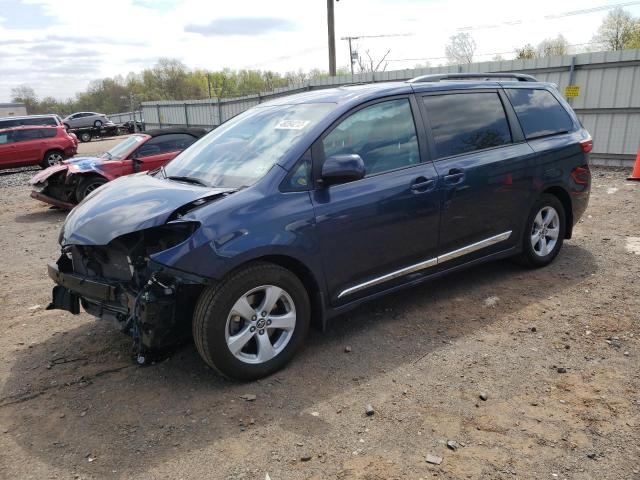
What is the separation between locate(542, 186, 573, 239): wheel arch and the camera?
511cm

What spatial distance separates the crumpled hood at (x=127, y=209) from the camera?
3.16 m

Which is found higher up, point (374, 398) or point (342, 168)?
point (342, 168)

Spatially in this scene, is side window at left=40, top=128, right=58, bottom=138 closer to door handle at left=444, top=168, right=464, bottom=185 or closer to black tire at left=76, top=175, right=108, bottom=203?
black tire at left=76, top=175, right=108, bottom=203

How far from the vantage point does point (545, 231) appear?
5.16m

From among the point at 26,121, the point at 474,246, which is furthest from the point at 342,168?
the point at 26,121

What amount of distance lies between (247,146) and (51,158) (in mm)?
16327

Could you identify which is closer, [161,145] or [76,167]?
[76,167]

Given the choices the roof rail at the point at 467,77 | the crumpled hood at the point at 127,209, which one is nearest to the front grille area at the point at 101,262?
the crumpled hood at the point at 127,209

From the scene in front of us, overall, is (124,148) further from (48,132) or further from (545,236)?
(48,132)

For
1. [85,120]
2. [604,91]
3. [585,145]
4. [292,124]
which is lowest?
[85,120]

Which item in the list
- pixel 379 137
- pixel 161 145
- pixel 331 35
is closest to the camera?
pixel 379 137

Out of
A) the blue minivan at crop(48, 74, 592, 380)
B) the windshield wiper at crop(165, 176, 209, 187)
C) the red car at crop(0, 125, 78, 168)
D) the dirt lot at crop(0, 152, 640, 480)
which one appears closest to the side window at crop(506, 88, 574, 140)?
the blue minivan at crop(48, 74, 592, 380)

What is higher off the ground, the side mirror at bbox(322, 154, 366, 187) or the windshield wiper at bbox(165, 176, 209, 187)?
the side mirror at bbox(322, 154, 366, 187)

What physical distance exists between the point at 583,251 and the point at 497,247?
1.67 metres
